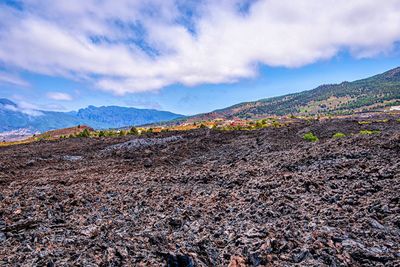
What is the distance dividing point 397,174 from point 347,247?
547cm

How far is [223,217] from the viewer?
9.28 m

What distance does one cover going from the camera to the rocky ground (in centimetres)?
684

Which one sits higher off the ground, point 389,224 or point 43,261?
point 43,261

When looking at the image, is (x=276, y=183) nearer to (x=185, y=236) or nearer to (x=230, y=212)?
(x=230, y=212)

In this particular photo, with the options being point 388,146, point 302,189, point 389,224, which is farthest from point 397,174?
point 388,146

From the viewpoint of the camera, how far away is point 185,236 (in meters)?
8.08

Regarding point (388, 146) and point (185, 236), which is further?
point (388, 146)

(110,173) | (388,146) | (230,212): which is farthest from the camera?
(110,173)

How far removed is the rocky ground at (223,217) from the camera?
6844 millimetres

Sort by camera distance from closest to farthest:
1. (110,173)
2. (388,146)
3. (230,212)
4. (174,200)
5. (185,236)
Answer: (185,236) → (230,212) → (174,200) → (388,146) → (110,173)

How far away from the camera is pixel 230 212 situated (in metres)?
9.63

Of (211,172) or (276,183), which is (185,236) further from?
(211,172)

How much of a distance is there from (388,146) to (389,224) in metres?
9.08

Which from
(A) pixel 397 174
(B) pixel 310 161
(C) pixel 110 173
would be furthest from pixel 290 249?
(C) pixel 110 173
